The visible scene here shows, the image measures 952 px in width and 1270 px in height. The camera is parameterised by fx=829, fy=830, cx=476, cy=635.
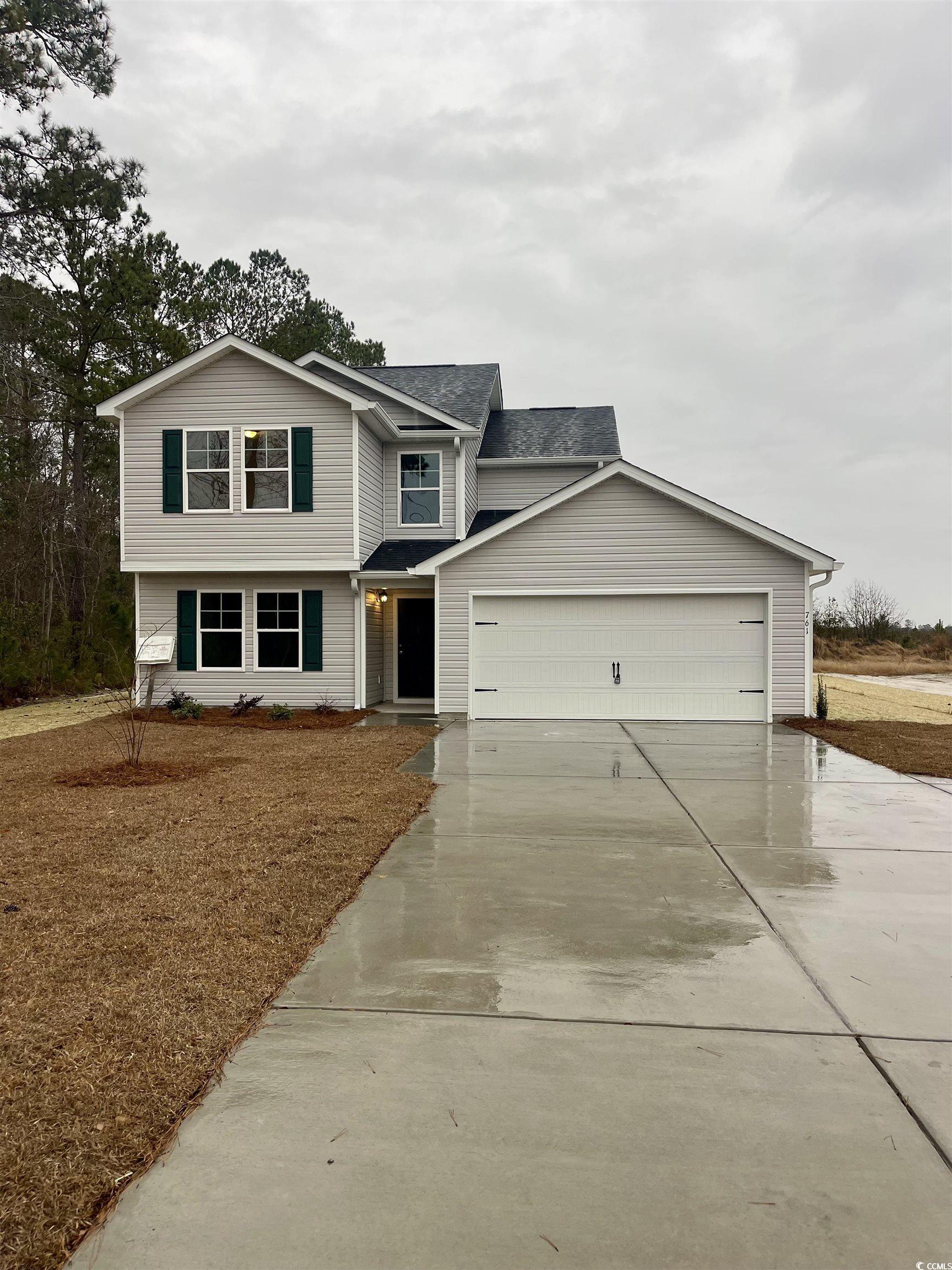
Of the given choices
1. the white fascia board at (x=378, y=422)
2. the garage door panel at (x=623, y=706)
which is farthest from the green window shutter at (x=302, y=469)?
the garage door panel at (x=623, y=706)

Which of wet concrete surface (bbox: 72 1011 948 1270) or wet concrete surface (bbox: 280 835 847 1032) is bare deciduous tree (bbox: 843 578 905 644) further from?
wet concrete surface (bbox: 72 1011 948 1270)

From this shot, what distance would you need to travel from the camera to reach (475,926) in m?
4.46

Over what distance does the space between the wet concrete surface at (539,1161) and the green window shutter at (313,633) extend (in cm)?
1247

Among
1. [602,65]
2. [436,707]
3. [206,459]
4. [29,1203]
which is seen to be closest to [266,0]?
[602,65]

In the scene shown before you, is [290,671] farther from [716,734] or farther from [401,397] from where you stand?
[716,734]

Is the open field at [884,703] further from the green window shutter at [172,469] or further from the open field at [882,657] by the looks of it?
the green window shutter at [172,469]

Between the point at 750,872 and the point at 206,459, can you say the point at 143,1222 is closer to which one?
the point at 750,872

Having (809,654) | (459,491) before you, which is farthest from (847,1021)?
(459,491)

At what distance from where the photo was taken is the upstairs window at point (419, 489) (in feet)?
55.5

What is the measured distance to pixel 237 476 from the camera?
15219 millimetres

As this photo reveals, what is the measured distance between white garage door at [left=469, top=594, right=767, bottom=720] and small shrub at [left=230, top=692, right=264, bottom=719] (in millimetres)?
3978

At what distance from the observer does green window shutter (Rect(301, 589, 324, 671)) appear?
15438 millimetres

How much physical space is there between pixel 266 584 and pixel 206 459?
100.0 inches

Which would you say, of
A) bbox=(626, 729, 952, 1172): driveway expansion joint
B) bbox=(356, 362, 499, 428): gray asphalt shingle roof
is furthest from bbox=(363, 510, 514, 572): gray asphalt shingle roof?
bbox=(626, 729, 952, 1172): driveway expansion joint
